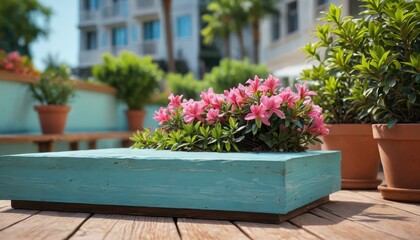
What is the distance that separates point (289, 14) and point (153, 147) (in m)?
19.0

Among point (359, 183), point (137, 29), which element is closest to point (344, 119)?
point (359, 183)

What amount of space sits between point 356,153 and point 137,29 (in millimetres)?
31081

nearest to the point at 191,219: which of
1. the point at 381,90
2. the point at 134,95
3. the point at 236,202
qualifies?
the point at 236,202

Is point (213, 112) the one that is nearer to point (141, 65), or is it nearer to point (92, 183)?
point (92, 183)

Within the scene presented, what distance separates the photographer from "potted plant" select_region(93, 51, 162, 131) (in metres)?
10.9

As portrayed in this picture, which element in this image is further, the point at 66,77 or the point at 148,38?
the point at 148,38

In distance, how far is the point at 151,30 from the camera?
3459 centimetres

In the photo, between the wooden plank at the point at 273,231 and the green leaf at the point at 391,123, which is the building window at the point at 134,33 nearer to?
A: the green leaf at the point at 391,123

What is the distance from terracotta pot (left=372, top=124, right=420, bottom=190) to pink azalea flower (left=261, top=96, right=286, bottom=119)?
2.82 ft

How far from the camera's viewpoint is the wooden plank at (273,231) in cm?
273

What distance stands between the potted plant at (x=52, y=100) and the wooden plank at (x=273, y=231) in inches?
211

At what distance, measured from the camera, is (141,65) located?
11.0 meters

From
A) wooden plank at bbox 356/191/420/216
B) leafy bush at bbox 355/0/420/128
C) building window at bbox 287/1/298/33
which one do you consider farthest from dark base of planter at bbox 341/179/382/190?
building window at bbox 287/1/298/33

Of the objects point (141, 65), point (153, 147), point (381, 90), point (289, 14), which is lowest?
point (153, 147)
